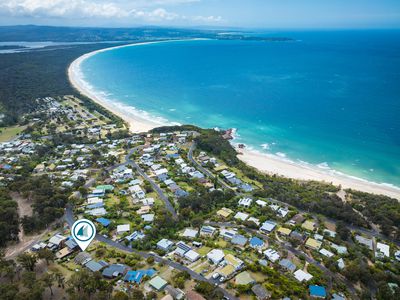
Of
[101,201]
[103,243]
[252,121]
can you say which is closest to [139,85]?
[252,121]

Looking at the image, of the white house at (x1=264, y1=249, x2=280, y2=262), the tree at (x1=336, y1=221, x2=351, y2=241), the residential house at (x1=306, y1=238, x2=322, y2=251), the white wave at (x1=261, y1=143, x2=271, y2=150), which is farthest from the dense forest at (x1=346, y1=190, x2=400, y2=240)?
the white wave at (x1=261, y1=143, x2=271, y2=150)

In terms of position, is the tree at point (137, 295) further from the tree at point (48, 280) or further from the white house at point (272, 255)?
the white house at point (272, 255)

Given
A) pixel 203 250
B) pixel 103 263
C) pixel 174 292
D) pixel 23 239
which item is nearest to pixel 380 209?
pixel 203 250

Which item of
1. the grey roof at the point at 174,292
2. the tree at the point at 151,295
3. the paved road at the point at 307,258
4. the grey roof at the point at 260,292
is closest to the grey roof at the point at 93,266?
the tree at the point at 151,295

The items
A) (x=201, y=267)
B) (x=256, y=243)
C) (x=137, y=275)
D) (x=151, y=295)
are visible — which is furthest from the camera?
(x=256, y=243)

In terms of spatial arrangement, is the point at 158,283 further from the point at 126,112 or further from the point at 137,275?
the point at 126,112

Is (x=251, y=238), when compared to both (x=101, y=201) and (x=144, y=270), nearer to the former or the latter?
(x=144, y=270)

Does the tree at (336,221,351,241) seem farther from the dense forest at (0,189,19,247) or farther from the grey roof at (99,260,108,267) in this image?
the dense forest at (0,189,19,247)
